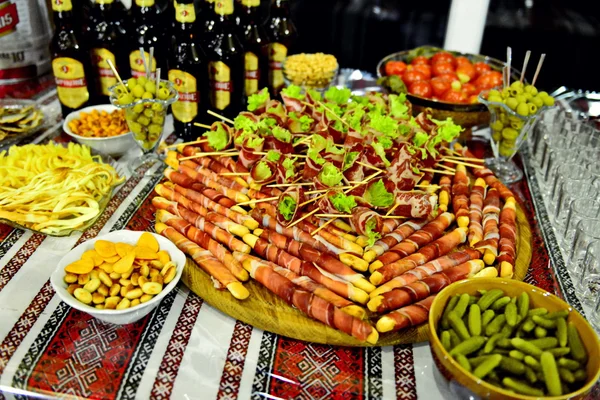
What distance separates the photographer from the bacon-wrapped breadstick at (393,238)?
65.4 inches

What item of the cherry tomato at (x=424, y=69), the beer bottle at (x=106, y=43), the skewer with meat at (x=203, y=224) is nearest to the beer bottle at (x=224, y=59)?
the beer bottle at (x=106, y=43)

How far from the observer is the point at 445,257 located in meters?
1.65

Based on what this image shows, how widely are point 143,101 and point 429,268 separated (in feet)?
4.22

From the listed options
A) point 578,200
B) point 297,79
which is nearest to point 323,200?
point 578,200

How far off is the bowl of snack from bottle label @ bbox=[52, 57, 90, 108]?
1047 millimetres

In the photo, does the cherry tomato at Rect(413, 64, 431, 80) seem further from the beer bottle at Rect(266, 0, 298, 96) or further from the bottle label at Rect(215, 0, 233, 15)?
the bottle label at Rect(215, 0, 233, 15)

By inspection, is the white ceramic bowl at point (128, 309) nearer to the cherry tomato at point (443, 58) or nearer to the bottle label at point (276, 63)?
the bottle label at point (276, 63)

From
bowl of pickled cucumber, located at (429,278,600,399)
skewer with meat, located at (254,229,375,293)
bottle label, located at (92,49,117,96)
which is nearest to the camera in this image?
bowl of pickled cucumber, located at (429,278,600,399)

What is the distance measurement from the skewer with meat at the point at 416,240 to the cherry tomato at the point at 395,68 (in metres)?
1.17

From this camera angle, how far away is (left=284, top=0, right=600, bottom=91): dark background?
5219mm

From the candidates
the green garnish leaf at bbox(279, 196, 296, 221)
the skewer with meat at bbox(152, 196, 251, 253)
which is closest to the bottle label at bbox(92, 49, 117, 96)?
the skewer with meat at bbox(152, 196, 251, 253)

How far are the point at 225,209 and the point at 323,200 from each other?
369mm

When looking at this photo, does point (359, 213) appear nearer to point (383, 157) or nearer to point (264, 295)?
point (383, 157)

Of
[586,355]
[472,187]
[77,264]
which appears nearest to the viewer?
[586,355]
